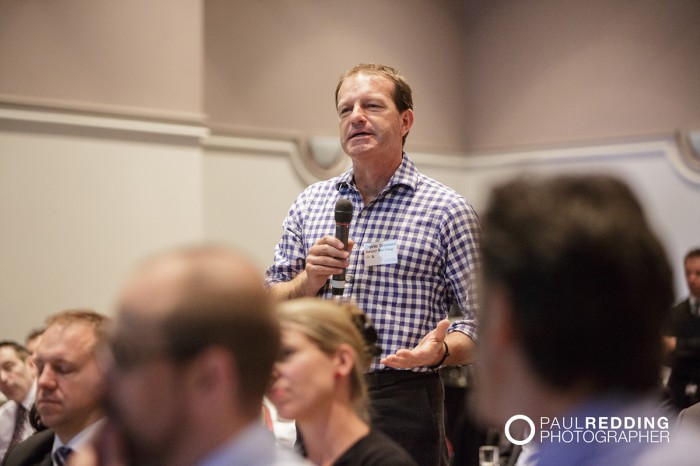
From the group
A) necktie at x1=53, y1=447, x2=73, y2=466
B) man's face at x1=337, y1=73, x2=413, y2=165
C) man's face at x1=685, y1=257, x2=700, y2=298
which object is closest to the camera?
necktie at x1=53, y1=447, x2=73, y2=466

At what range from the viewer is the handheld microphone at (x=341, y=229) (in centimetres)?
245

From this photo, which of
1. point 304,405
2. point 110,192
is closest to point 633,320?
point 304,405

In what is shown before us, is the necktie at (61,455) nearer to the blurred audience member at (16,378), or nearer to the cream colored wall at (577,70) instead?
the blurred audience member at (16,378)

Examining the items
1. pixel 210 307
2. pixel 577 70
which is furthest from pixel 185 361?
pixel 577 70

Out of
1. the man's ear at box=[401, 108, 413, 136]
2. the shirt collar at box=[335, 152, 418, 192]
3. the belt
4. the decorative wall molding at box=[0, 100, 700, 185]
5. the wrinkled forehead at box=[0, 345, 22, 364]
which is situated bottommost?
the wrinkled forehead at box=[0, 345, 22, 364]

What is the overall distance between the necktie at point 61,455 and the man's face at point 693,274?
15.4ft

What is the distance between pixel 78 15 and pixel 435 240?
3685 millimetres

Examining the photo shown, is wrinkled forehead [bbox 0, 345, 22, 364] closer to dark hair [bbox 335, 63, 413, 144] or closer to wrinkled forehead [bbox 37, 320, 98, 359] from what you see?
wrinkled forehead [bbox 37, 320, 98, 359]

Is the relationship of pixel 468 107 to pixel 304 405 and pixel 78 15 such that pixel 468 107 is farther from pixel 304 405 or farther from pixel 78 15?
pixel 304 405

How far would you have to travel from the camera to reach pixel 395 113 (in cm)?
267

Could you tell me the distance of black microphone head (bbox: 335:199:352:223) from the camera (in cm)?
246

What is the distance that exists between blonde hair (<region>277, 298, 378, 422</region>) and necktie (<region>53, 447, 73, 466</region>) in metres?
0.62

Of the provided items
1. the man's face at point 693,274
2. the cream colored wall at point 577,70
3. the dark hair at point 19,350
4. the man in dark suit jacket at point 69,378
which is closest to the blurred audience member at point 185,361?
the man in dark suit jacket at point 69,378

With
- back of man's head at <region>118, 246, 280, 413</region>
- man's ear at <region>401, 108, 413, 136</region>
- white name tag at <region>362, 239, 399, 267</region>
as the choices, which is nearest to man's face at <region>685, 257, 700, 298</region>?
man's ear at <region>401, 108, 413, 136</region>
